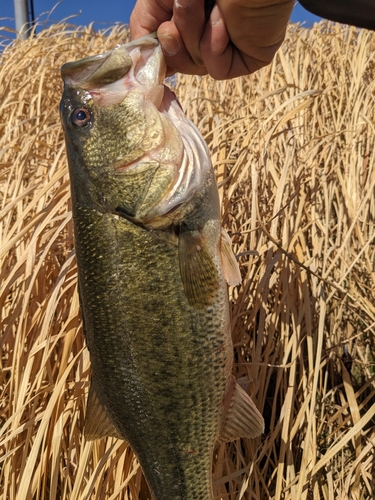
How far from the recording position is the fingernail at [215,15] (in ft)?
4.99

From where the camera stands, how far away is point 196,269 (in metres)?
1.34

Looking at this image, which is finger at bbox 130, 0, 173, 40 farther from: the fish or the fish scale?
the fish scale

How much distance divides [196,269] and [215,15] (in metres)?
0.75

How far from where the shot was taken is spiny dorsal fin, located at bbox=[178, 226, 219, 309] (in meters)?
1.34

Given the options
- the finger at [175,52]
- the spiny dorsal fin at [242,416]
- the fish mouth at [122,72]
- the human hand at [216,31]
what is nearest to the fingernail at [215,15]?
the human hand at [216,31]

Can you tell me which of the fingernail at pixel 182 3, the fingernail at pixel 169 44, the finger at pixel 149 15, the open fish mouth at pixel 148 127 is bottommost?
the open fish mouth at pixel 148 127

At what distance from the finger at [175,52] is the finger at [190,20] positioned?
0.05 feet

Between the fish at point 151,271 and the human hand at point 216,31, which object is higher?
the human hand at point 216,31

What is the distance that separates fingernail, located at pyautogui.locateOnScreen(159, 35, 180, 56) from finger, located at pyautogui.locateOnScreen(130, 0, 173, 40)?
220 millimetres

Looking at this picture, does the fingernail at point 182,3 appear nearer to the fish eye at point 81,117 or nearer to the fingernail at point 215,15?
the fingernail at point 215,15

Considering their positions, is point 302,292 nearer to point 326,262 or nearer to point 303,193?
point 326,262

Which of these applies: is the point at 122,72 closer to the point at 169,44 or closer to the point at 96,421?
the point at 169,44

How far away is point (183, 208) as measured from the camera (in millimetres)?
1390

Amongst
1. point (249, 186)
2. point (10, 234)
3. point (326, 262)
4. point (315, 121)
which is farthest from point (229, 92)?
point (10, 234)
